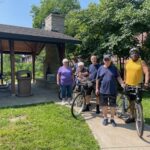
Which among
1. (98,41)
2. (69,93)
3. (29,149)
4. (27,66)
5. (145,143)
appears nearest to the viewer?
(29,149)

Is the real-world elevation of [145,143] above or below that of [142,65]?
below

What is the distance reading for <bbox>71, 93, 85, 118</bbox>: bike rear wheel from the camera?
25.4 ft

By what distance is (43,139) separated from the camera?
5.87 meters

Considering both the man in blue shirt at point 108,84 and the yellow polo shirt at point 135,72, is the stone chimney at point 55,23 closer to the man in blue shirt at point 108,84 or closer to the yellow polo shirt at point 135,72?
the man in blue shirt at point 108,84

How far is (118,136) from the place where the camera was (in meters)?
6.23

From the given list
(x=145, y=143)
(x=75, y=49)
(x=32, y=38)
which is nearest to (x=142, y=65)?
(x=145, y=143)

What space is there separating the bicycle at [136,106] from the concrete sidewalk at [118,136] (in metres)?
0.18

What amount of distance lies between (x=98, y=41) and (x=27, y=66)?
58.9ft

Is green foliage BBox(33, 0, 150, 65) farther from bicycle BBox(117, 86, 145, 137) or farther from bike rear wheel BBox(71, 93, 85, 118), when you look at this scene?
bicycle BBox(117, 86, 145, 137)

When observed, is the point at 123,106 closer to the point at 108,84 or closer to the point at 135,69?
the point at 108,84

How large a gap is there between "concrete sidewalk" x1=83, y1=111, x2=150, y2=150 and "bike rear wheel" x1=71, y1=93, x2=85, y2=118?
1.21 ft

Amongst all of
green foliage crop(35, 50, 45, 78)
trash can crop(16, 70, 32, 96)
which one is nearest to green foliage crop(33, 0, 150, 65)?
trash can crop(16, 70, 32, 96)

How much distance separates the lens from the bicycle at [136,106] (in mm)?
6125

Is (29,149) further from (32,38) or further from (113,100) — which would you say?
(32,38)
